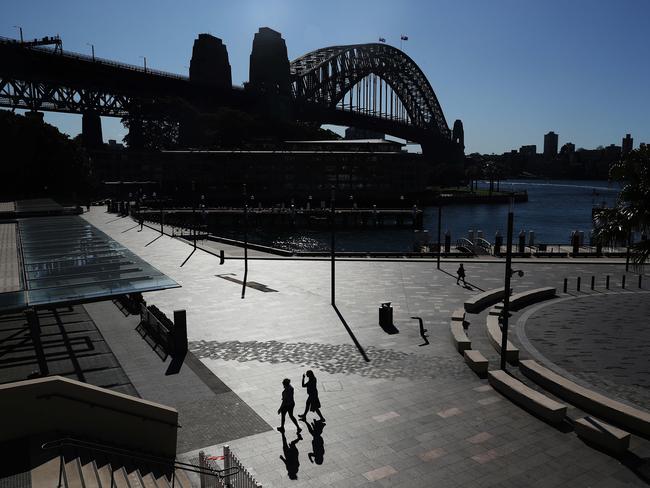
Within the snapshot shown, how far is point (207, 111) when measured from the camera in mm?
176625

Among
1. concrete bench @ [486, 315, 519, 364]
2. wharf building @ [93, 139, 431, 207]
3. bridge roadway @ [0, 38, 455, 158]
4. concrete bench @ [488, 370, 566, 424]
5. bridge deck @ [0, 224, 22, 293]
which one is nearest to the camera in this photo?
concrete bench @ [488, 370, 566, 424]

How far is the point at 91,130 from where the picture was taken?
141125 mm

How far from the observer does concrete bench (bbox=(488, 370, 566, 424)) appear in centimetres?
1479

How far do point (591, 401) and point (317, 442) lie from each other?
343 inches

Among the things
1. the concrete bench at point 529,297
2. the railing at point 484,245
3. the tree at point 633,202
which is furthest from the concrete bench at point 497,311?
the railing at point 484,245

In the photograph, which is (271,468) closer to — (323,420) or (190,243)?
(323,420)

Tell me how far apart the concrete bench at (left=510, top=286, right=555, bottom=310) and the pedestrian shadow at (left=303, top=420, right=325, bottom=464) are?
1789 centimetres

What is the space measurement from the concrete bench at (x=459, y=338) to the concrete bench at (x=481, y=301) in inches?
181

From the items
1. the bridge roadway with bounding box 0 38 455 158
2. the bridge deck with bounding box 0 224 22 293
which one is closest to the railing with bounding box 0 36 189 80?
the bridge roadway with bounding box 0 38 455 158

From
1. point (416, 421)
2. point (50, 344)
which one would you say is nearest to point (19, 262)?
point (50, 344)

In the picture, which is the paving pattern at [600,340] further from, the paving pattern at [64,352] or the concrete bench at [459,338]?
the paving pattern at [64,352]

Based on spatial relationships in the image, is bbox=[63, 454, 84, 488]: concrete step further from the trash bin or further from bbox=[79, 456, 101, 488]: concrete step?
the trash bin

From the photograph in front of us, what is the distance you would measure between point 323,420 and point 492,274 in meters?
28.1

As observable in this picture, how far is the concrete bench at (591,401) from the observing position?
14.1m
